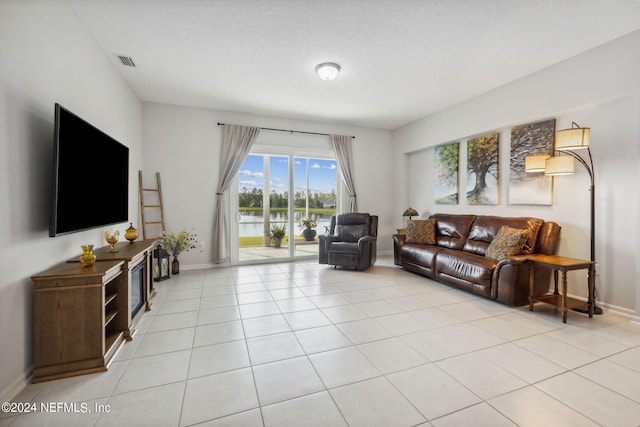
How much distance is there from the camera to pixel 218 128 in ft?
17.0

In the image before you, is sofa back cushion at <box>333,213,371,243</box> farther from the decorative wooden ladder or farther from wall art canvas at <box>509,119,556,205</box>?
the decorative wooden ladder

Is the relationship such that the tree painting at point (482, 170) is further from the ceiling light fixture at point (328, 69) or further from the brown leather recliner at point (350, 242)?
the ceiling light fixture at point (328, 69)

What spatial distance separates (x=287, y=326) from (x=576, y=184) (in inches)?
148

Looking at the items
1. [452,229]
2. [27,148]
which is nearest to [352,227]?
[452,229]

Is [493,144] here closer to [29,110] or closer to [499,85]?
[499,85]

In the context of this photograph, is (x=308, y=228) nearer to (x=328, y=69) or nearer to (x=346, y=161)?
(x=346, y=161)

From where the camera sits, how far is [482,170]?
15.0 ft

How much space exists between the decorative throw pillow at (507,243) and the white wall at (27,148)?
14.6 feet

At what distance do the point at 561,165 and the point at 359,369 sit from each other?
318 cm

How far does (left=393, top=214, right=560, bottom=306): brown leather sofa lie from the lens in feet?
10.5

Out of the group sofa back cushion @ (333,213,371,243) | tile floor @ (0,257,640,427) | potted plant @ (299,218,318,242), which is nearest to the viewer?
tile floor @ (0,257,640,427)

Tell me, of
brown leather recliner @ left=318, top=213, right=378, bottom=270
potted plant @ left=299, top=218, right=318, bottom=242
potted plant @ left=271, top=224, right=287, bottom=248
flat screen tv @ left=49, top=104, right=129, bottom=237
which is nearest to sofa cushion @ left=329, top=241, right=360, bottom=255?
brown leather recliner @ left=318, top=213, right=378, bottom=270

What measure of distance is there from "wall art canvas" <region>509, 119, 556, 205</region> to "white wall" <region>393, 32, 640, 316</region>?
0.08 metres

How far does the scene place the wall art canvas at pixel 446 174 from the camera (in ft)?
16.7
